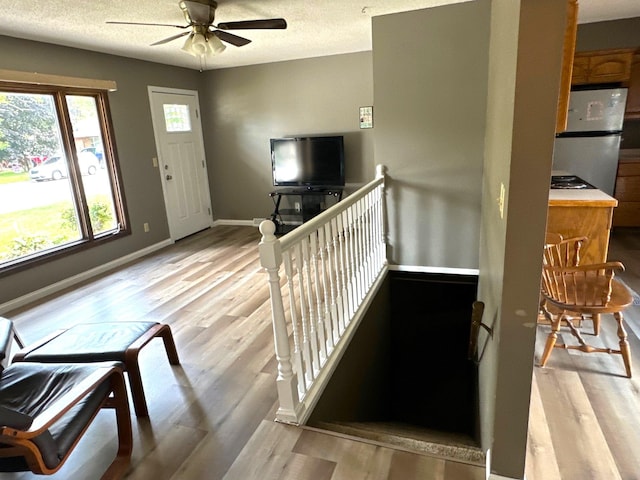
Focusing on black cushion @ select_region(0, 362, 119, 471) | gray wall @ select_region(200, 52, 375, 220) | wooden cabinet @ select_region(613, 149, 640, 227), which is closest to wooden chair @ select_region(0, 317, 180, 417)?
black cushion @ select_region(0, 362, 119, 471)

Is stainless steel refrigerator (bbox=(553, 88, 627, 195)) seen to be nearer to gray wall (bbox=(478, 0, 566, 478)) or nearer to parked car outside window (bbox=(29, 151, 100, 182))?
gray wall (bbox=(478, 0, 566, 478))

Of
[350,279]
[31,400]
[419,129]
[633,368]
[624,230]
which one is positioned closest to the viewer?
[31,400]

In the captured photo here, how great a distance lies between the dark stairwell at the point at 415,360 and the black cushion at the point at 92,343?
1.33 m

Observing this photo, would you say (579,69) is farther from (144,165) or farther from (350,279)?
(144,165)

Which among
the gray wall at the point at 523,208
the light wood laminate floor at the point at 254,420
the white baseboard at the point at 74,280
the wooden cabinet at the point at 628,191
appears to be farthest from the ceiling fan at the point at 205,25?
the wooden cabinet at the point at 628,191

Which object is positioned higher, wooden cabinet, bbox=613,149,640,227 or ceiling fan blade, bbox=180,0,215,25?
ceiling fan blade, bbox=180,0,215,25

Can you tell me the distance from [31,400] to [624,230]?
6.04 m

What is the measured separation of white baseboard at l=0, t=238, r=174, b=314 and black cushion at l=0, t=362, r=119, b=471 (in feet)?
7.13

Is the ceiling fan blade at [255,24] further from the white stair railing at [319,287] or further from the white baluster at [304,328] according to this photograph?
the white baluster at [304,328]

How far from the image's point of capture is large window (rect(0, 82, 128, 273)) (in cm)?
374

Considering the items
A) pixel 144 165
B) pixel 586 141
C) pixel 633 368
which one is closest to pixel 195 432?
pixel 633 368

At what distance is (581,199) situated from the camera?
283 cm

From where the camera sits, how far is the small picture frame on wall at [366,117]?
209 inches

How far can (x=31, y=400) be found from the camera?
1.70 meters
